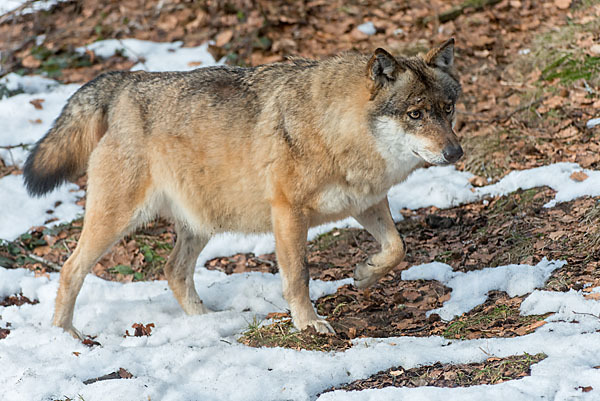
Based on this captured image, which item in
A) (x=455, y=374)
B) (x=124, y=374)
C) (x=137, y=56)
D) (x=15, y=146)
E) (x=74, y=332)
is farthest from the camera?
(x=137, y=56)

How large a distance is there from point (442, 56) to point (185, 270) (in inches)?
125

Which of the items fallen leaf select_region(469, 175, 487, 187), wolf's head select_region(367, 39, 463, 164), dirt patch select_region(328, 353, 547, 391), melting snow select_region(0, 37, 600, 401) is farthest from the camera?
fallen leaf select_region(469, 175, 487, 187)

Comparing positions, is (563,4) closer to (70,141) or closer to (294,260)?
(294,260)

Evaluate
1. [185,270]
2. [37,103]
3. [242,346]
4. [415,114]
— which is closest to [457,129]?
[415,114]

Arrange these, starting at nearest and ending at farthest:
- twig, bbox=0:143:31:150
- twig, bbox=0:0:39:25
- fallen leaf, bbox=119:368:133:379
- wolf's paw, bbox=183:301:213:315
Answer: fallen leaf, bbox=119:368:133:379
wolf's paw, bbox=183:301:213:315
twig, bbox=0:143:31:150
twig, bbox=0:0:39:25

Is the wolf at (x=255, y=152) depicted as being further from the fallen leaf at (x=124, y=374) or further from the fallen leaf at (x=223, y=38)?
the fallen leaf at (x=223, y=38)

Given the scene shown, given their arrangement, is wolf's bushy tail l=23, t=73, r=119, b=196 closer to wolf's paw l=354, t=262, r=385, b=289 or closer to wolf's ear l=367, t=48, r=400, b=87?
wolf's ear l=367, t=48, r=400, b=87

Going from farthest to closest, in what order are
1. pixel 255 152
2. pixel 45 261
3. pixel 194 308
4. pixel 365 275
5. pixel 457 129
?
1. pixel 457 129
2. pixel 45 261
3. pixel 194 308
4. pixel 365 275
5. pixel 255 152

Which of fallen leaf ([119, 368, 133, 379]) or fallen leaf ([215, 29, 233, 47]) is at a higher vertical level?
fallen leaf ([119, 368, 133, 379])

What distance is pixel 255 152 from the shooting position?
5602mm

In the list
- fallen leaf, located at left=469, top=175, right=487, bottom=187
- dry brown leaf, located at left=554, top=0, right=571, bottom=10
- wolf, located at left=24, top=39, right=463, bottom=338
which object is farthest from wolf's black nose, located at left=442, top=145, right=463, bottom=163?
dry brown leaf, located at left=554, top=0, right=571, bottom=10

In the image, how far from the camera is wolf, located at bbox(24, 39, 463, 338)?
17.1 feet

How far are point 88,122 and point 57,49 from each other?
5743mm

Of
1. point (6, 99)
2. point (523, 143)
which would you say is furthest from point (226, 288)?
point (6, 99)
